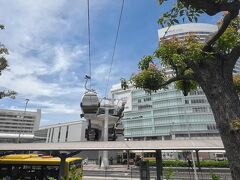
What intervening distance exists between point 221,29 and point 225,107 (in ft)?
5.70

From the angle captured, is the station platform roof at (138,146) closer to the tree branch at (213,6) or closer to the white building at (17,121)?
the tree branch at (213,6)

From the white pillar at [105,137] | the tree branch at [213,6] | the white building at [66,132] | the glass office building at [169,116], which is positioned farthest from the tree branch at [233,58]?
the white building at [66,132]

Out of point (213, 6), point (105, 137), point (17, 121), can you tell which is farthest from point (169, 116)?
point (17, 121)

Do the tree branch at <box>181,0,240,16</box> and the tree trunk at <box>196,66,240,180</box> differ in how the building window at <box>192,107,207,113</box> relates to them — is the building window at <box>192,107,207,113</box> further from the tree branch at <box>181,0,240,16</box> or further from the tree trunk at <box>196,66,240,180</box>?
the tree branch at <box>181,0,240,16</box>

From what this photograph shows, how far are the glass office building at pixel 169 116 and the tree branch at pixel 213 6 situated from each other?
63317 millimetres

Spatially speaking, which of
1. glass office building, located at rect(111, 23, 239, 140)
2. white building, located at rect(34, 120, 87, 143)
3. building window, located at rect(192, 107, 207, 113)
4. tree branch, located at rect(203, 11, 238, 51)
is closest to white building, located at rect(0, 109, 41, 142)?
white building, located at rect(34, 120, 87, 143)

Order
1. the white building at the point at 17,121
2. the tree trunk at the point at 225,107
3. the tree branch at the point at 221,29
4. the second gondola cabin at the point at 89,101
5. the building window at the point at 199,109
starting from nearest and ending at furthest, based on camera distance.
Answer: the tree trunk at the point at 225,107, the tree branch at the point at 221,29, the second gondola cabin at the point at 89,101, the building window at the point at 199,109, the white building at the point at 17,121

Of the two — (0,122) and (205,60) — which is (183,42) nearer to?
(205,60)

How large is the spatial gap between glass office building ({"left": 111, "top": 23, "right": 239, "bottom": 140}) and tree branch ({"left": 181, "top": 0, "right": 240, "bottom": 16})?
63.3m

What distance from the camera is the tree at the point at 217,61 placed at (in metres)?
4.41

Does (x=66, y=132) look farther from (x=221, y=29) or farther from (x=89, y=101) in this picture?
(x=221, y=29)

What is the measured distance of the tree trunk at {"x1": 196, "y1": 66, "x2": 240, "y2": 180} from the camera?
→ 4.35 metres

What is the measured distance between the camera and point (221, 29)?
15.6ft

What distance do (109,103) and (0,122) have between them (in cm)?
11564
